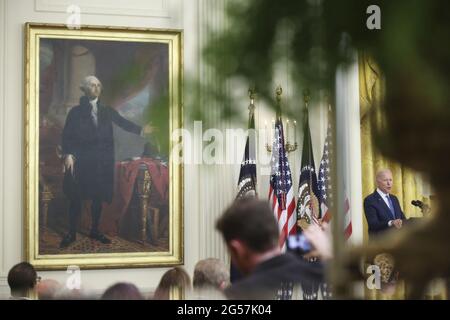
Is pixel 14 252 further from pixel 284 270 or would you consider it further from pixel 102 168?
pixel 284 270

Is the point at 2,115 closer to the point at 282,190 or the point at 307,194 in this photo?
the point at 282,190

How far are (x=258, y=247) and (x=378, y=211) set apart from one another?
29.7 ft

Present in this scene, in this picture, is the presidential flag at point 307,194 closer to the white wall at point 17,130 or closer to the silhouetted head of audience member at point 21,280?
the white wall at point 17,130

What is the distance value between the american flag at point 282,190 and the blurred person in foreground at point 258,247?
8846mm

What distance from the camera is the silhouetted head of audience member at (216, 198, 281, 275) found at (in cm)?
164

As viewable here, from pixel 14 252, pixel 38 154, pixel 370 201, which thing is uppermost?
pixel 38 154

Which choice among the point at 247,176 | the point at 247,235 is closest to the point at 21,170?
the point at 247,176

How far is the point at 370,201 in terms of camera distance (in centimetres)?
1055

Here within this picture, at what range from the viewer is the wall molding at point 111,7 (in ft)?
35.7

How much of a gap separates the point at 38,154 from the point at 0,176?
0.59m

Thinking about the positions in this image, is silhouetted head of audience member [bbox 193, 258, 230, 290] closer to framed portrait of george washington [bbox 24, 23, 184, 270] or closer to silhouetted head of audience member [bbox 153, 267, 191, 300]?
silhouetted head of audience member [bbox 153, 267, 191, 300]

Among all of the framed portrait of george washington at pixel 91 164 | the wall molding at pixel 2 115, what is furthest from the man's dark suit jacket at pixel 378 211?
the wall molding at pixel 2 115

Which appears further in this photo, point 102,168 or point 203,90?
point 102,168
